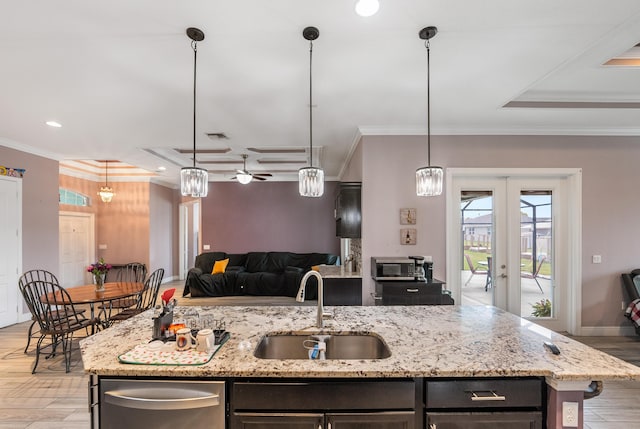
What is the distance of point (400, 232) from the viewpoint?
3924mm

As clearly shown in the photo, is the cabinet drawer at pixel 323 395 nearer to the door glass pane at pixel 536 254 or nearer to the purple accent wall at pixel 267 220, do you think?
the door glass pane at pixel 536 254

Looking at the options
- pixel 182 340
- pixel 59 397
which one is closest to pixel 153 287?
pixel 59 397

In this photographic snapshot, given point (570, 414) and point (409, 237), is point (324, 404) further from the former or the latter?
point (409, 237)

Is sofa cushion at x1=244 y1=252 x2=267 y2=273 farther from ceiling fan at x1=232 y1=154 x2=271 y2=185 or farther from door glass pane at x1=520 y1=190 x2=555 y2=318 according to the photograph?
door glass pane at x1=520 y1=190 x2=555 y2=318

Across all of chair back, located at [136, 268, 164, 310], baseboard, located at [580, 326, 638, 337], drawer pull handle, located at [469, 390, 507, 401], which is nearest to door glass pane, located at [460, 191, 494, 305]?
baseboard, located at [580, 326, 638, 337]

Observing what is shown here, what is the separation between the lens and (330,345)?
1.84 m

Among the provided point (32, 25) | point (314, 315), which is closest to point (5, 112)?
point (32, 25)

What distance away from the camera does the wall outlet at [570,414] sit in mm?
1330

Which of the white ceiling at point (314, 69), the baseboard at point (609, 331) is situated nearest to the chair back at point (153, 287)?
the white ceiling at point (314, 69)

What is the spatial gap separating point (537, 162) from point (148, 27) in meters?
4.56

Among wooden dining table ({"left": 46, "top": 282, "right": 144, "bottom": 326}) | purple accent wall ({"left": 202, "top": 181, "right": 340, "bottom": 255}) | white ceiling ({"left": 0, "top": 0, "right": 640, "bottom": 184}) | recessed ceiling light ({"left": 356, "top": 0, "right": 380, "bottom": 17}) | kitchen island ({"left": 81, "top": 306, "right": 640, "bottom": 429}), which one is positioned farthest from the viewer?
purple accent wall ({"left": 202, "top": 181, "right": 340, "bottom": 255})

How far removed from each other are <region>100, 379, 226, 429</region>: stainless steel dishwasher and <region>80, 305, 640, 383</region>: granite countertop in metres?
0.07

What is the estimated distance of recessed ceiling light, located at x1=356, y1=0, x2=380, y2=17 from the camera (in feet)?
5.76

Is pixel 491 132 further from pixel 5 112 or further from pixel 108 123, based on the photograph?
pixel 5 112
